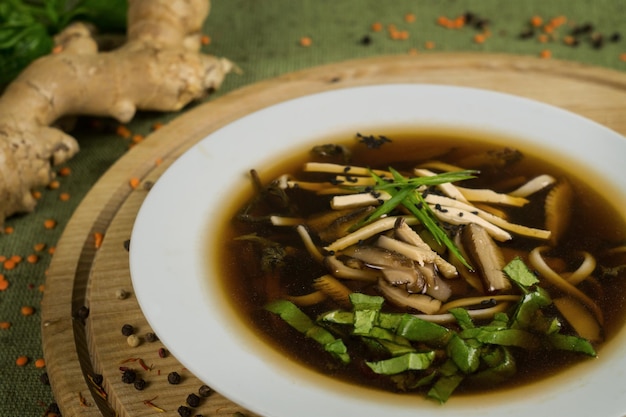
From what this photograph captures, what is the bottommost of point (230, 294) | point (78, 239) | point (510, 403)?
point (78, 239)

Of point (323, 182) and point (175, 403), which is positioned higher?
point (323, 182)

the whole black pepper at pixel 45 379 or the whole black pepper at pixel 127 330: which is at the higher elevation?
the whole black pepper at pixel 127 330

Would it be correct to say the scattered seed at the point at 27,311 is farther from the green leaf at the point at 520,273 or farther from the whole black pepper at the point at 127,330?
the green leaf at the point at 520,273

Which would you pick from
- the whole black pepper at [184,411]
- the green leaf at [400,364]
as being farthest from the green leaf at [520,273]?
the whole black pepper at [184,411]

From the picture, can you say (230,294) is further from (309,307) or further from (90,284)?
(90,284)

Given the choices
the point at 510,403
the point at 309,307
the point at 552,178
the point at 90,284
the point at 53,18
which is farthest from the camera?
the point at 53,18

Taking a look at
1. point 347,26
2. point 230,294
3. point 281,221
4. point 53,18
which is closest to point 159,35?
point 53,18

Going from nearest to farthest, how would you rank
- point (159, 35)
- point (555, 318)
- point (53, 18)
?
point (555, 318), point (159, 35), point (53, 18)
